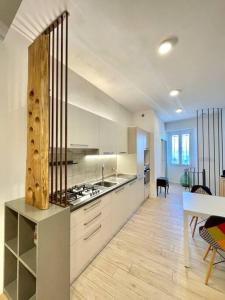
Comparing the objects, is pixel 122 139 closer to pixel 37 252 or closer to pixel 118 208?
pixel 118 208

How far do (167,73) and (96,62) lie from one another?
1219 mm

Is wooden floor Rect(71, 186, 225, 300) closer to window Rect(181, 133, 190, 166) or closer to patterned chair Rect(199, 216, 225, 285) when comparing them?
patterned chair Rect(199, 216, 225, 285)

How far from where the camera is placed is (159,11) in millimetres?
1358

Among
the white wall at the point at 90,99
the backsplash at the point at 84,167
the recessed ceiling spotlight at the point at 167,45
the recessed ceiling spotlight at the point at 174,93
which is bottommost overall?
the backsplash at the point at 84,167

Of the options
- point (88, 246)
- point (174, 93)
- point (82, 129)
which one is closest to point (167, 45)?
point (82, 129)

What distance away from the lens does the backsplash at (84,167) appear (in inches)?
93.3

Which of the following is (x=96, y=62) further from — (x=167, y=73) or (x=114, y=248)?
(x=114, y=248)

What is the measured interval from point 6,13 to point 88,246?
2.68 metres

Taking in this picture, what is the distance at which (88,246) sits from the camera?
5.96ft

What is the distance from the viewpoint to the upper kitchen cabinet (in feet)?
6.19

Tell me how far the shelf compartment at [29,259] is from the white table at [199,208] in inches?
67.5

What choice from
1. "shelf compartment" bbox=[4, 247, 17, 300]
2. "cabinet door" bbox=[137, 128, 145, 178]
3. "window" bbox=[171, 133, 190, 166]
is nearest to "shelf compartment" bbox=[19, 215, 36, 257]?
"shelf compartment" bbox=[4, 247, 17, 300]

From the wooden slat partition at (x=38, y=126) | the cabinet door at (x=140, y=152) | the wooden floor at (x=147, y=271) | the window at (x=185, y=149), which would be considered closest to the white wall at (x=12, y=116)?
the wooden slat partition at (x=38, y=126)

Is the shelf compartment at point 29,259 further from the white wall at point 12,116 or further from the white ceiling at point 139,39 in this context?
the white ceiling at point 139,39
